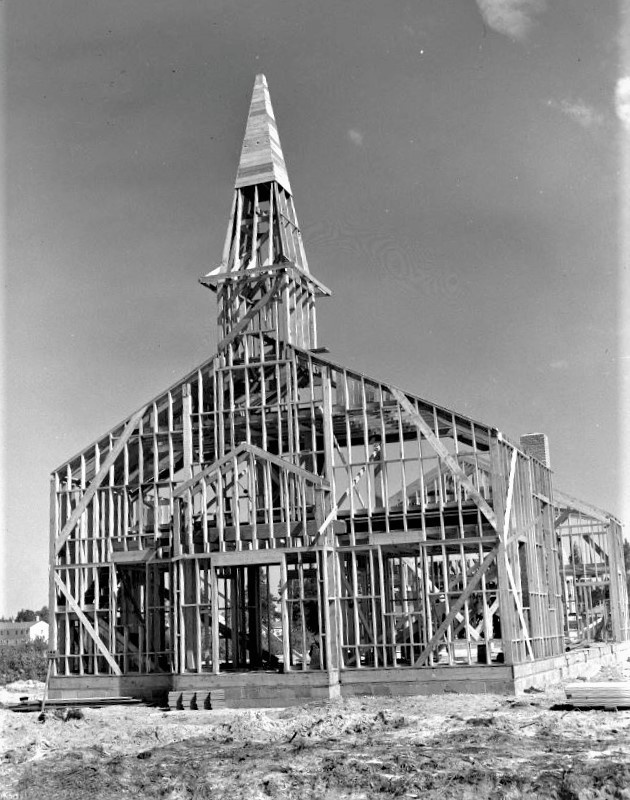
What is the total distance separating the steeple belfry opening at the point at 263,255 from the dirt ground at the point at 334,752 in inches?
549

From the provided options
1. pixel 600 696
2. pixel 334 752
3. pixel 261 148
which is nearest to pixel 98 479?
pixel 261 148

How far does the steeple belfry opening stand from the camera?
1479 inches

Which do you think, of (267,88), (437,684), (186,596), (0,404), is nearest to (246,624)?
(186,596)

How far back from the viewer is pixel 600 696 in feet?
88.0

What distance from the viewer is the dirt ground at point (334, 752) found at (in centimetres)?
1831

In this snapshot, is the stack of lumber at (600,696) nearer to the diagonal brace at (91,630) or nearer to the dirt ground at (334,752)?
the dirt ground at (334,752)

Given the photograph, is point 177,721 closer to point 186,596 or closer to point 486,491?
point 186,596

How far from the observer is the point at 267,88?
41625 mm

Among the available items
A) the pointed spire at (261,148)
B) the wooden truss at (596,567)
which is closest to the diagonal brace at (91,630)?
the pointed spire at (261,148)

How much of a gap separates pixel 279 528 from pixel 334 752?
12.2m

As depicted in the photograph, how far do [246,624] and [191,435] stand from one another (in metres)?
7.68

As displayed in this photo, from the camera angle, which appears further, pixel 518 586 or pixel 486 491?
pixel 486 491

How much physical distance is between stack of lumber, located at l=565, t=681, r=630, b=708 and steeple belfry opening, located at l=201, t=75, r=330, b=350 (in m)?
15.8

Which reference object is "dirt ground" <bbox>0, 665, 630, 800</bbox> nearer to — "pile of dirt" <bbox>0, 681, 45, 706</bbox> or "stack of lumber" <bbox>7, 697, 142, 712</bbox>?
"stack of lumber" <bbox>7, 697, 142, 712</bbox>
